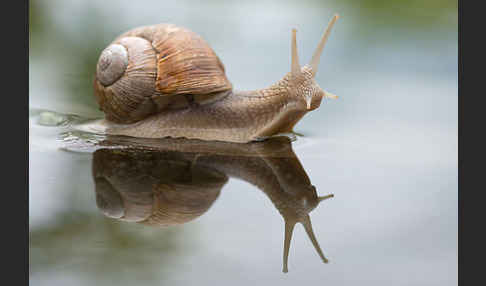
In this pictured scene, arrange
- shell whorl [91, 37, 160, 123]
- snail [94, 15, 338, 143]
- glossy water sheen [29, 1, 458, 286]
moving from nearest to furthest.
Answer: glossy water sheen [29, 1, 458, 286]
snail [94, 15, 338, 143]
shell whorl [91, 37, 160, 123]

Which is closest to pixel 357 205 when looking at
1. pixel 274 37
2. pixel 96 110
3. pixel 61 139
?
pixel 61 139

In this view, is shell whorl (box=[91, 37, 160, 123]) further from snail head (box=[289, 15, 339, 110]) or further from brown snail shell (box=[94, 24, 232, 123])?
snail head (box=[289, 15, 339, 110])

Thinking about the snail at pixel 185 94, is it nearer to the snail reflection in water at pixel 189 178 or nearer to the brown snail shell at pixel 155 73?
the brown snail shell at pixel 155 73

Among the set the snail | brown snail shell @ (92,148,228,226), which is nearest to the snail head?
the snail

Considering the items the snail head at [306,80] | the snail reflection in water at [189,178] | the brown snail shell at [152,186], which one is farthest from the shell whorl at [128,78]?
the snail head at [306,80]

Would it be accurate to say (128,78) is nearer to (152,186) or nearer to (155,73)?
(155,73)

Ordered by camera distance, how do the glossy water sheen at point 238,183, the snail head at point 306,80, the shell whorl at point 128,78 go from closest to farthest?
the glossy water sheen at point 238,183
the snail head at point 306,80
the shell whorl at point 128,78

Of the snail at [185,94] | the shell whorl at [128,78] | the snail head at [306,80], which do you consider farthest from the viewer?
the shell whorl at [128,78]
